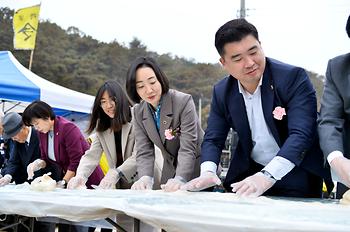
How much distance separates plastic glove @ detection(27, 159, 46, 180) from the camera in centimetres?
246

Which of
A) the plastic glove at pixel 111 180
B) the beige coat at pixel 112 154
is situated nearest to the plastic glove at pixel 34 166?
the beige coat at pixel 112 154

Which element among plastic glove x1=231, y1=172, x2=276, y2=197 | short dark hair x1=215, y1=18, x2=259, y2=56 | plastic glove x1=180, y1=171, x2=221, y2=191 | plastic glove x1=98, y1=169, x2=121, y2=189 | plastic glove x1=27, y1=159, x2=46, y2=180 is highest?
short dark hair x1=215, y1=18, x2=259, y2=56

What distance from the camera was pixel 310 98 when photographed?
1.38 metres

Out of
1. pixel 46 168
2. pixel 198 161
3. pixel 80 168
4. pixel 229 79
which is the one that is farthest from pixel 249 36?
pixel 46 168

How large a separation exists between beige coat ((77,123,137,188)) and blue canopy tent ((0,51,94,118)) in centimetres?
236

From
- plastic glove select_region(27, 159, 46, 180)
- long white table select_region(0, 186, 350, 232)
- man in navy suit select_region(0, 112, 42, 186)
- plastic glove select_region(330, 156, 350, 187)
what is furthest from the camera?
man in navy suit select_region(0, 112, 42, 186)

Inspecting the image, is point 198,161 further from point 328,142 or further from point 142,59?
point 328,142

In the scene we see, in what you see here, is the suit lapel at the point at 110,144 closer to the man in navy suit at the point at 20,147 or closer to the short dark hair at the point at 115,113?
the short dark hair at the point at 115,113

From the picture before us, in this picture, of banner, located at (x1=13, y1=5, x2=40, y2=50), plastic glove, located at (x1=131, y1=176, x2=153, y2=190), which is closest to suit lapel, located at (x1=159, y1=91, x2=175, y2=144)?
plastic glove, located at (x1=131, y1=176, x2=153, y2=190)

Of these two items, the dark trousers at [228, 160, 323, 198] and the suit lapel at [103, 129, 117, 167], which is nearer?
the dark trousers at [228, 160, 323, 198]

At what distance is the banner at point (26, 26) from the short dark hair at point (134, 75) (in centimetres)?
603

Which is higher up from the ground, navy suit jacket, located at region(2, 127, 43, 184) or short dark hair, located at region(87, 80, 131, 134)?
short dark hair, located at region(87, 80, 131, 134)

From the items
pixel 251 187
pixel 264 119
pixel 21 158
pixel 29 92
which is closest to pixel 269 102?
pixel 264 119

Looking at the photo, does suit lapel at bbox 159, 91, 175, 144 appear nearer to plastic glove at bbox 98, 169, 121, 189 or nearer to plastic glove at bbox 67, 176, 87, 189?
plastic glove at bbox 98, 169, 121, 189
